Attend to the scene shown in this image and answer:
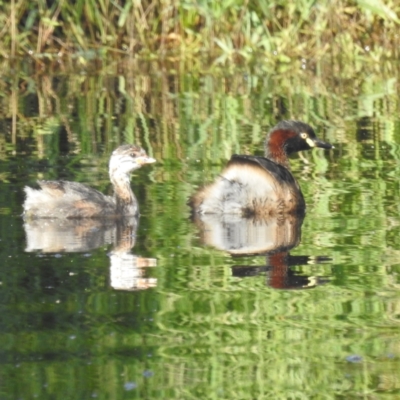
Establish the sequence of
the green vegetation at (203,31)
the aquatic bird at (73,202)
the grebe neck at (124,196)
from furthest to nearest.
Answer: the green vegetation at (203,31), the grebe neck at (124,196), the aquatic bird at (73,202)

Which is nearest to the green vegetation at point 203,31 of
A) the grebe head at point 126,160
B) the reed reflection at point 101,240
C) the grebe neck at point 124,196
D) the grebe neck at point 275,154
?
the grebe neck at point 275,154

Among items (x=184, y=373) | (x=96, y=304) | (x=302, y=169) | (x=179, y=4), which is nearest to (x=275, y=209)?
(x=302, y=169)

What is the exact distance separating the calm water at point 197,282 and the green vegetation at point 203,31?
5279 millimetres

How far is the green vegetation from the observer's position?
1722 cm

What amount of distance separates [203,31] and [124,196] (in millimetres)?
9401

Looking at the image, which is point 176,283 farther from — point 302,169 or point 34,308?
point 302,169

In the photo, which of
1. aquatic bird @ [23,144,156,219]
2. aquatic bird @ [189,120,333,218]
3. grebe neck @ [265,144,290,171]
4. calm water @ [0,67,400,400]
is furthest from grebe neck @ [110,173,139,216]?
grebe neck @ [265,144,290,171]

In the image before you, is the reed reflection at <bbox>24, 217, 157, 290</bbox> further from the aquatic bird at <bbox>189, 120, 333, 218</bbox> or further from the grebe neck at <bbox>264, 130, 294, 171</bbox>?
the grebe neck at <bbox>264, 130, 294, 171</bbox>

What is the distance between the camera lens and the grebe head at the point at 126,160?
8.87 meters

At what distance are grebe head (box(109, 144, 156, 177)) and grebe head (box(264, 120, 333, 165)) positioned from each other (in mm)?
898

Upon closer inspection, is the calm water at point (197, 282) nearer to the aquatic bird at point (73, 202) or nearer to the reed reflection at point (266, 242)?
the reed reflection at point (266, 242)

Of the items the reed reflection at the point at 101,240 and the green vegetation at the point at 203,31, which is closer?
the reed reflection at the point at 101,240

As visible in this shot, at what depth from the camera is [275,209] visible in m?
8.45

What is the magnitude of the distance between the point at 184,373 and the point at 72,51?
13.4 metres
